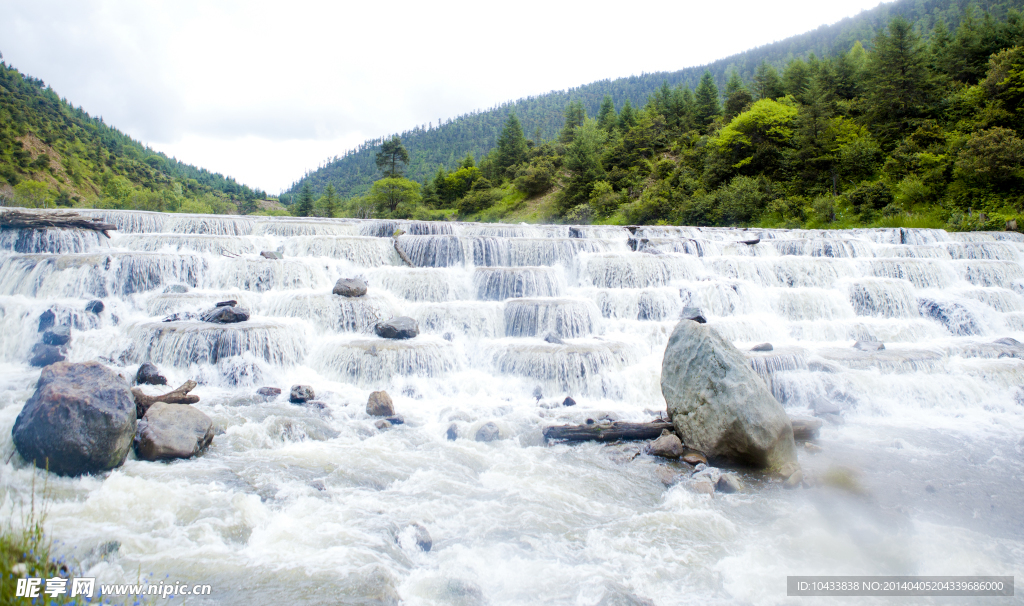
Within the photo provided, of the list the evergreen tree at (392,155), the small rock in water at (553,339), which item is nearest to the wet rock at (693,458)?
the small rock in water at (553,339)

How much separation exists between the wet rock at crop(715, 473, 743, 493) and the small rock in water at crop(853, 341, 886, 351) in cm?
788

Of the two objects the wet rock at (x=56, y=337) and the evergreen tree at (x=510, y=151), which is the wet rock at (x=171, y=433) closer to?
the wet rock at (x=56, y=337)

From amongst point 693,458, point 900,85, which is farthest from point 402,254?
point 900,85

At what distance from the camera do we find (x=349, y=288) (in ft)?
42.2

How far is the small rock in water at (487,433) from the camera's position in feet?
26.3

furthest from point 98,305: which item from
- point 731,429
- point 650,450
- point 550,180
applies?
point 550,180

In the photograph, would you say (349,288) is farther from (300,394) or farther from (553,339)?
(553,339)

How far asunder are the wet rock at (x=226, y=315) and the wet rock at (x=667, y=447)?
9.98m

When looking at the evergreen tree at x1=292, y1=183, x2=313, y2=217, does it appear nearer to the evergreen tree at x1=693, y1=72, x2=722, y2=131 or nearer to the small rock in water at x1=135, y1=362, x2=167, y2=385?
the evergreen tree at x1=693, y1=72, x2=722, y2=131

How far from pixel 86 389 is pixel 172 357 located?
4.36 metres

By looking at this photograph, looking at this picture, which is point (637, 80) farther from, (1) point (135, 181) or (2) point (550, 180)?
(1) point (135, 181)

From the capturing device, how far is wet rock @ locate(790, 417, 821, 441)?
7.95 metres

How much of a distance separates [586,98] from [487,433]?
17922cm

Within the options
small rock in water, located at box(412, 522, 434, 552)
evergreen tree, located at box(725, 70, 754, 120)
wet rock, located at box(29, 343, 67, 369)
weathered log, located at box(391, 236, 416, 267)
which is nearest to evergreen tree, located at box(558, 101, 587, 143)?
evergreen tree, located at box(725, 70, 754, 120)
